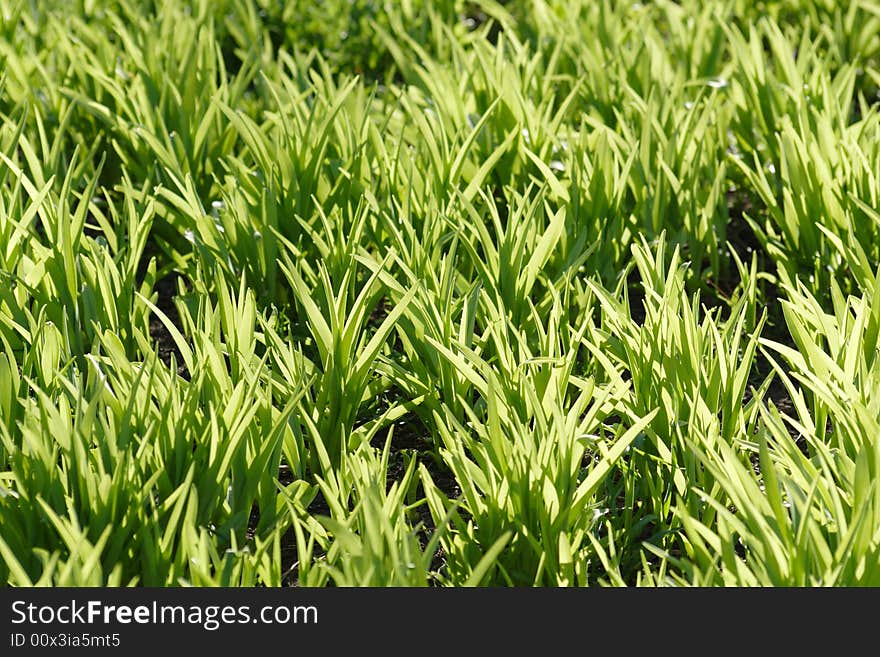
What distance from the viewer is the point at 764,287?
2.33 metres

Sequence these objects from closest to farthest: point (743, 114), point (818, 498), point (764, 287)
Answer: point (818, 498), point (764, 287), point (743, 114)

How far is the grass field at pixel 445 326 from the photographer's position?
4.65 ft

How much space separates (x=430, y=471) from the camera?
1.82m

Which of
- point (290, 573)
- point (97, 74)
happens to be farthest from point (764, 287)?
point (97, 74)

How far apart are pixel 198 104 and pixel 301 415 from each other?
40.2 inches

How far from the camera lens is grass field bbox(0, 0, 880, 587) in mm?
1417

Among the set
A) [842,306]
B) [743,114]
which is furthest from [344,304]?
[743,114]

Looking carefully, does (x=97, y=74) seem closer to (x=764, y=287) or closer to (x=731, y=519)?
(x=764, y=287)

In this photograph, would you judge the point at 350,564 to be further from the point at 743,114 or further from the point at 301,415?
the point at 743,114

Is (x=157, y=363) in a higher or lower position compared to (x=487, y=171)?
lower

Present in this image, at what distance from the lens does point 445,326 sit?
174 centimetres

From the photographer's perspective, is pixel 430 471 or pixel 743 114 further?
pixel 743 114

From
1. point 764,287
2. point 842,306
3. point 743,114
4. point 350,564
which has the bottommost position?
point 350,564

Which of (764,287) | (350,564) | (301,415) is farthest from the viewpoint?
Result: (764,287)
